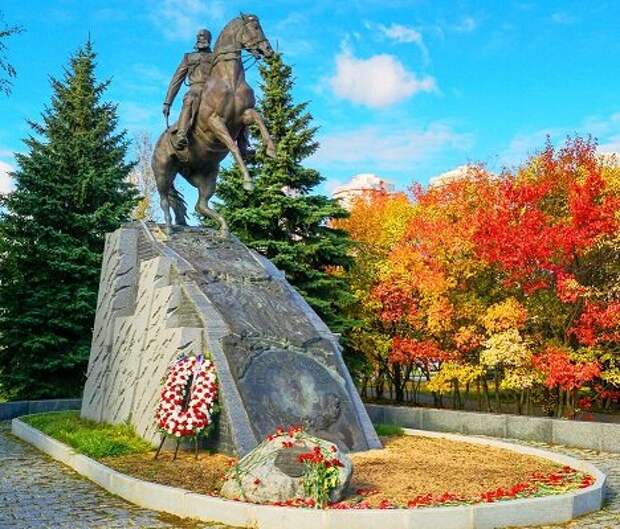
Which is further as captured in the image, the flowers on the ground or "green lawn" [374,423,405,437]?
"green lawn" [374,423,405,437]

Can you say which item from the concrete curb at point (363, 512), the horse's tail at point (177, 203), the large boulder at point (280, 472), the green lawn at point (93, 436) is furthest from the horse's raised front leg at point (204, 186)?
the large boulder at point (280, 472)

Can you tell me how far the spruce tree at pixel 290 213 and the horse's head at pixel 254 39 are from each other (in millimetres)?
6681

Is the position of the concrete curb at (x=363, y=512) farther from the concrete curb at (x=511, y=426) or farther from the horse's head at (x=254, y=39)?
the horse's head at (x=254, y=39)

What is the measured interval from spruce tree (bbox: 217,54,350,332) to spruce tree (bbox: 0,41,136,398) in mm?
4039

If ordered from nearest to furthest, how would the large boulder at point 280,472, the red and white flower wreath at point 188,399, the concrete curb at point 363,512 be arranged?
the concrete curb at point 363,512 → the large boulder at point 280,472 → the red and white flower wreath at point 188,399

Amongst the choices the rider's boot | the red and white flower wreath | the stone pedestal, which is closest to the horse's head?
the rider's boot

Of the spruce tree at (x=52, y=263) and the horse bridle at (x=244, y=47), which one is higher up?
the horse bridle at (x=244, y=47)

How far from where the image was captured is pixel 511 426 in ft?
45.4

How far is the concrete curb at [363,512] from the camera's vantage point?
21.1 feet

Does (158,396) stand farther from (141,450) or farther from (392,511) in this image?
(392,511)

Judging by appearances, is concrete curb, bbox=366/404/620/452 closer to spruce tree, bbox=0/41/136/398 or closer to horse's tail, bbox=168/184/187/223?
horse's tail, bbox=168/184/187/223

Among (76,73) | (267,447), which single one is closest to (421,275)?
(267,447)

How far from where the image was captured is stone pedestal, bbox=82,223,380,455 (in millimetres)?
9938

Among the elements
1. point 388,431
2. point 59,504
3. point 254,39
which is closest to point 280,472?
point 59,504
